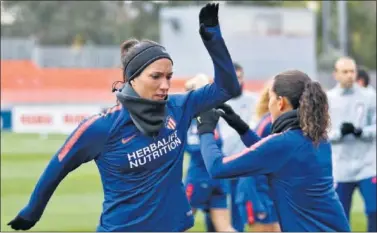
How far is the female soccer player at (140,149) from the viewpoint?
4.13 meters

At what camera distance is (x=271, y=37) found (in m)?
31.2

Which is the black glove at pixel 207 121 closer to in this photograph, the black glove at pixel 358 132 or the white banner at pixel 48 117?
the black glove at pixel 358 132

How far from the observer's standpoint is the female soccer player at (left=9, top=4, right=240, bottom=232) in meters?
4.13

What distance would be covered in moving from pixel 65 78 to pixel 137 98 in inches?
942

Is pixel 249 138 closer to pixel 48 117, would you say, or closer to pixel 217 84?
pixel 217 84

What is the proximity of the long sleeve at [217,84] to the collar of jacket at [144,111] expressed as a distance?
313mm

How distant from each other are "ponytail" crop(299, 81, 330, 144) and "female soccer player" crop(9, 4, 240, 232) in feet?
1.79

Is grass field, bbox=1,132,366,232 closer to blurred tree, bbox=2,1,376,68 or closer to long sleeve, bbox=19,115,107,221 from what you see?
long sleeve, bbox=19,115,107,221

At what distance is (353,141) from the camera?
9.66 m

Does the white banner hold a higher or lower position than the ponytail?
lower

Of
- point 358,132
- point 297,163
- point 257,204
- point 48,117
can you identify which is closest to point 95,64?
point 48,117

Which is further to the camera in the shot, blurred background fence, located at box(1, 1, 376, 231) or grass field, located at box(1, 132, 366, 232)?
blurred background fence, located at box(1, 1, 376, 231)

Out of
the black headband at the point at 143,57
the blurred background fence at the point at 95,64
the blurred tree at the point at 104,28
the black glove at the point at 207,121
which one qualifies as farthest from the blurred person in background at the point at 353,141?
the blurred tree at the point at 104,28

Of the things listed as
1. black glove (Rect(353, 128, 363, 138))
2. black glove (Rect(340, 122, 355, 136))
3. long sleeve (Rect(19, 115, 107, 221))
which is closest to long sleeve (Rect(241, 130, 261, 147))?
long sleeve (Rect(19, 115, 107, 221))
